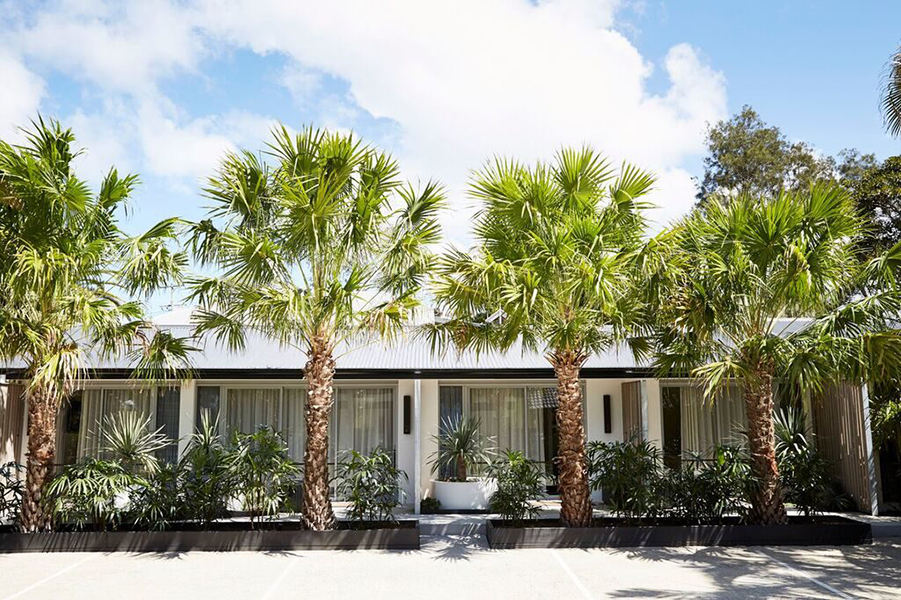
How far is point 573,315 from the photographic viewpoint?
9.55 meters

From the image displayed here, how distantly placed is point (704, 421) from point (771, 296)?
5471 mm

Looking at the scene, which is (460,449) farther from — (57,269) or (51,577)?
(57,269)

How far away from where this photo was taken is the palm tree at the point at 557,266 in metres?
9.16

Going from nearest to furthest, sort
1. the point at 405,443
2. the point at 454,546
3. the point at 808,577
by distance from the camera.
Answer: the point at 808,577, the point at 454,546, the point at 405,443

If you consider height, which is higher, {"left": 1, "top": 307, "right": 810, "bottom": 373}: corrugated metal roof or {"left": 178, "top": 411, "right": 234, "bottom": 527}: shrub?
{"left": 1, "top": 307, "right": 810, "bottom": 373}: corrugated metal roof

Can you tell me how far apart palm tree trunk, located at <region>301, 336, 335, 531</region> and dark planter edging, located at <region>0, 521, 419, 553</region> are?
262 mm

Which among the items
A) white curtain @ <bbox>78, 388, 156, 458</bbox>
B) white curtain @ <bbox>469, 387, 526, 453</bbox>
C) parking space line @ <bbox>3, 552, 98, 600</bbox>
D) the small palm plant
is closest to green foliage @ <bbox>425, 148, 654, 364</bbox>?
the small palm plant

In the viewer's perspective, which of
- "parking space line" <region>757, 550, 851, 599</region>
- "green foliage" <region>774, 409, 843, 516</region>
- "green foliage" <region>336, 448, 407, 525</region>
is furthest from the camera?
"green foliage" <region>774, 409, 843, 516</region>

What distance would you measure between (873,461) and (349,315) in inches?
335

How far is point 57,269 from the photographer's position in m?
8.38

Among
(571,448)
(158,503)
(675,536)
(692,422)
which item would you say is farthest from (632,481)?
(158,503)

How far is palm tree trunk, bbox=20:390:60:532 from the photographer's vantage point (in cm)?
930

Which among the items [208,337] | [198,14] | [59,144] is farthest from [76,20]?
[208,337]

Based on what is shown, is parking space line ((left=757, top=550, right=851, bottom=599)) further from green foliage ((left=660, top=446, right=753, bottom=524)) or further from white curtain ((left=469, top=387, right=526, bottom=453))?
white curtain ((left=469, top=387, right=526, bottom=453))
